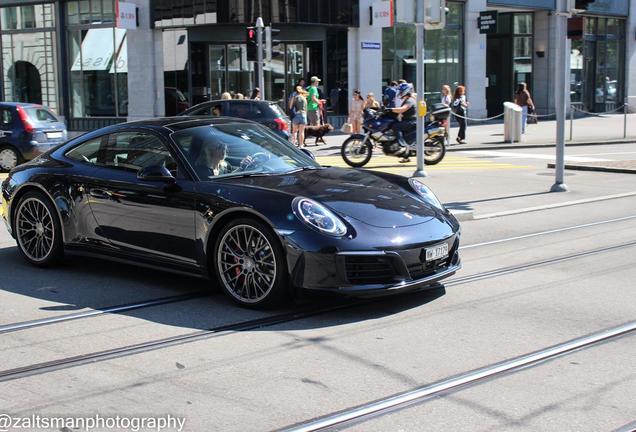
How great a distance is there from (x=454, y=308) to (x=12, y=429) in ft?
11.3

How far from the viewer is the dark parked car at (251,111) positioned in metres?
20.4

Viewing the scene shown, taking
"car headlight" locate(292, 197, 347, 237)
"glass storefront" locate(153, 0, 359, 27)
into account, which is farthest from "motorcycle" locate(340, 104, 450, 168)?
"glass storefront" locate(153, 0, 359, 27)

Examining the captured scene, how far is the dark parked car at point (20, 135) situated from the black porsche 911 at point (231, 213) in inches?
411

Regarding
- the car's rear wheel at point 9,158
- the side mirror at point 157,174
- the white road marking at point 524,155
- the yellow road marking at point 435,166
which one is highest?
the side mirror at point 157,174

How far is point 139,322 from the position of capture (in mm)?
6113

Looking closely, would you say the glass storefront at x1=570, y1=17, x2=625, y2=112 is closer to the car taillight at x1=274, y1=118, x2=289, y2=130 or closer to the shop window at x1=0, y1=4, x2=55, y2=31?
the car taillight at x1=274, y1=118, x2=289, y2=130

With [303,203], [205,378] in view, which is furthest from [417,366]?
[303,203]

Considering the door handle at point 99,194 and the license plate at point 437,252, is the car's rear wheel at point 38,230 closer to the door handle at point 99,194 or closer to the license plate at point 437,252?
the door handle at point 99,194

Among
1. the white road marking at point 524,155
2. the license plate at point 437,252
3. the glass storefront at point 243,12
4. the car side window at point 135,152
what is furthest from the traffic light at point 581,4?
the glass storefront at point 243,12

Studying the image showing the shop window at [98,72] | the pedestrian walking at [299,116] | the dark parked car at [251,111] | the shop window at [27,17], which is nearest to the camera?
the dark parked car at [251,111]

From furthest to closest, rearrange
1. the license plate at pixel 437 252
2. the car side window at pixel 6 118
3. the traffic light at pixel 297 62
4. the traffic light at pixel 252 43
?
the traffic light at pixel 297 62 < the traffic light at pixel 252 43 < the car side window at pixel 6 118 < the license plate at pixel 437 252

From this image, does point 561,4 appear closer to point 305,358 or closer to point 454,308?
point 454,308

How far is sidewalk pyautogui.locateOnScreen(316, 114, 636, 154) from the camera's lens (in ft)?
77.4

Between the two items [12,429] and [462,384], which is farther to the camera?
[462,384]
